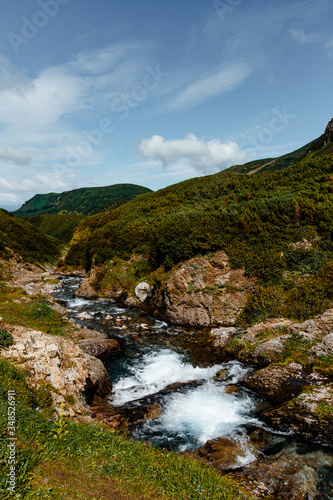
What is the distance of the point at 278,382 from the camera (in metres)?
11.7

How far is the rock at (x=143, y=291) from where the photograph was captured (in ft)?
86.6

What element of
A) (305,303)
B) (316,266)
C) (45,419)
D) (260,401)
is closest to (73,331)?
(45,419)

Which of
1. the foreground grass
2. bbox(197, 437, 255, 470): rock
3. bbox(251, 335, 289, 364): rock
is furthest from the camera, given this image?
bbox(251, 335, 289, 364): rock

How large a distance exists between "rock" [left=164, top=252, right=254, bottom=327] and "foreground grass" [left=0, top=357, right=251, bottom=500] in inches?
536

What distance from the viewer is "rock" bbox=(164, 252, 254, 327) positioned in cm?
1991

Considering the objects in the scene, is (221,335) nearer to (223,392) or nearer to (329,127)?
(223,392)

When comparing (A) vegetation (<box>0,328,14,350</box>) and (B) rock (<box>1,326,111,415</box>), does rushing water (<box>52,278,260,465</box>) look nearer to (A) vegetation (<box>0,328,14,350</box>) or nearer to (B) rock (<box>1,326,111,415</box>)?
(B) rock (<box>1,326,111,415</box>)

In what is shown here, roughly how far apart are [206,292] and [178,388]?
30.8ft

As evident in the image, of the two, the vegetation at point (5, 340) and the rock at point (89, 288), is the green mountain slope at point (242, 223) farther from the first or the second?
the vegetation at point (5, 340)

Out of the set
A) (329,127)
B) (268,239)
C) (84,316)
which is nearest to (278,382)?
(268,239)

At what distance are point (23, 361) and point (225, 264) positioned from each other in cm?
1692

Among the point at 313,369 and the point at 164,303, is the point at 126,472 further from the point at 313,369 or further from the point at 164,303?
the point at 164,303

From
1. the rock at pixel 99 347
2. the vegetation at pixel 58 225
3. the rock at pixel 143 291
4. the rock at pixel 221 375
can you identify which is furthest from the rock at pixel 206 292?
the vegetation at pixel 58 225

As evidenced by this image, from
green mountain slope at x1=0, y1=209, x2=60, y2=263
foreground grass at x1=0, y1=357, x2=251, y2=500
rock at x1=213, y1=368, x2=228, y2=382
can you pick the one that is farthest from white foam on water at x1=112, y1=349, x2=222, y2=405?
green mountain slope at x1=0, y1=209, x2=60, y2=263
